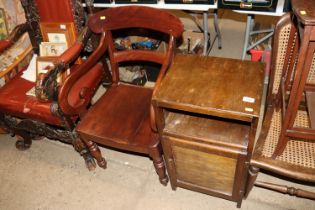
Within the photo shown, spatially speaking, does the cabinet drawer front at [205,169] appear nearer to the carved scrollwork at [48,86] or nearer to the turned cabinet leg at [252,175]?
the turned cabinet leg at [252,175]

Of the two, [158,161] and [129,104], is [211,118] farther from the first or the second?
[129,104]

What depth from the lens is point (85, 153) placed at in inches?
68.2

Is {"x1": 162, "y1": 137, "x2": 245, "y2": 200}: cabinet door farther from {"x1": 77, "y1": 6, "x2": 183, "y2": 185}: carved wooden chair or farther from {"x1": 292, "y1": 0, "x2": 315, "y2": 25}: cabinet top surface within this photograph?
{"x1": 292, "y1": 0, "x2": 315, "y2": 25}: cabinet top surface

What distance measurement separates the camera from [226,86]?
1.12m

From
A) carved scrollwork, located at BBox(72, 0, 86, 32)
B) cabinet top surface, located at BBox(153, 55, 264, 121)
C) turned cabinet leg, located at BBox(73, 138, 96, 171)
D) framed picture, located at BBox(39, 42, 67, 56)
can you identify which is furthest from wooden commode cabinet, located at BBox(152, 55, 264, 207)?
framed picture, located at BBox(39, 42, 67, 56)

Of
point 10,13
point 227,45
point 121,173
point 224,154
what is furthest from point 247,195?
point 10,13

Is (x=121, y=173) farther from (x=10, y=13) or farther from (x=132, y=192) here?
(x=10, y=13)

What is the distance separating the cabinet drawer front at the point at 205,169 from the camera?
1.22m

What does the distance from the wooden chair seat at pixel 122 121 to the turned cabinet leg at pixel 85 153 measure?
16 centimetres

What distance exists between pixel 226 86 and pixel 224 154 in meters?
0.29

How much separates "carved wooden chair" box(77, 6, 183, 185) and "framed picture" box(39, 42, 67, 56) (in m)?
0.42

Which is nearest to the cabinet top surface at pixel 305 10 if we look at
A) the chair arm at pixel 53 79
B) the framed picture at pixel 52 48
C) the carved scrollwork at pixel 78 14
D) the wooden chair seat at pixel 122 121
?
the wooden chair seat at pixel 122 121

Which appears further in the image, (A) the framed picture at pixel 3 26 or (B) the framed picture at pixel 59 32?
(A) the framed picture at pixel 3 26

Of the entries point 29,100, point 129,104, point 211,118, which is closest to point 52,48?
point 29,100
